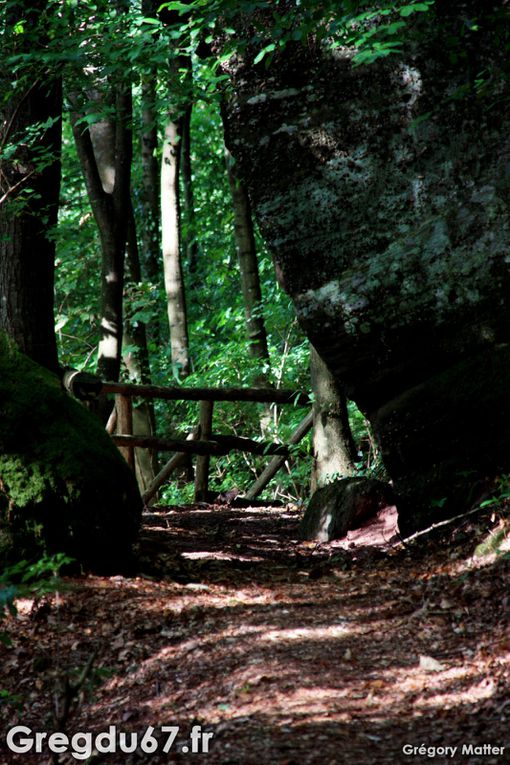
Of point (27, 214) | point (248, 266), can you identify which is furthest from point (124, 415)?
point (27, 214)

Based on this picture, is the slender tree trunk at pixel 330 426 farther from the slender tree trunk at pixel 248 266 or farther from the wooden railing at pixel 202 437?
the slender tree trunk at pixel 248 266

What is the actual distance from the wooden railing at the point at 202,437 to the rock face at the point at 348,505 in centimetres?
248

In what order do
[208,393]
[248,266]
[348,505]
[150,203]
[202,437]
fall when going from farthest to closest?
[150,203] < [248,266] < [202,437] < [208,393] < [348,505]

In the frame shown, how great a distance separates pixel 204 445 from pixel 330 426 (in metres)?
1.90

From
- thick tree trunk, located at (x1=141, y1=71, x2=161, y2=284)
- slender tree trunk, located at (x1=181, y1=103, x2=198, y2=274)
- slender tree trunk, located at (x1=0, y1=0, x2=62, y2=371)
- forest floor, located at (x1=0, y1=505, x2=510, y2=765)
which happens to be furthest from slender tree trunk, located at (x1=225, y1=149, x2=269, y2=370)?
forest floor, located at (x1=0, y1=505, x2=510, y2=765)

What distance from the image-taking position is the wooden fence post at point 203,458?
929 cm

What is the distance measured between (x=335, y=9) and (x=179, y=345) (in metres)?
8.05

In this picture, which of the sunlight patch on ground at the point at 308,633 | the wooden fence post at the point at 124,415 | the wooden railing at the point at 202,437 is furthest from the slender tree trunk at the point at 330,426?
the sunlight patch on ground at the point at 308,633

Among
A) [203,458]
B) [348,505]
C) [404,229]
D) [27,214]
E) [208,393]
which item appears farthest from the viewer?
[203,458]

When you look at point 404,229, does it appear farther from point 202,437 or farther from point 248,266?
point 248,266

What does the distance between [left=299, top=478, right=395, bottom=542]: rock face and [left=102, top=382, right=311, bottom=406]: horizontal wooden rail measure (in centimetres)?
253

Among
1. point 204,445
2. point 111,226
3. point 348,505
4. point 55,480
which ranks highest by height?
point 111,226

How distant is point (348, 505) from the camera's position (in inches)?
254

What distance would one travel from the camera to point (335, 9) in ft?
13.0
